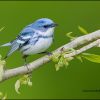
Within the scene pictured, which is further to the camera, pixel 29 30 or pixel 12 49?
pixel 29 30

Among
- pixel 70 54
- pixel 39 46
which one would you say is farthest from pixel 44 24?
pixel 70 54

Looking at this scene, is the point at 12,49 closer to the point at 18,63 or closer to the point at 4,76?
the point at 4,76

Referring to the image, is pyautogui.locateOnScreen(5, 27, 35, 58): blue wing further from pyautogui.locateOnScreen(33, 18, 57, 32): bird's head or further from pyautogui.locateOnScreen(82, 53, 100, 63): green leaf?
pyautogui.locateOnScreen(82, 53, 100, 63): green leaf

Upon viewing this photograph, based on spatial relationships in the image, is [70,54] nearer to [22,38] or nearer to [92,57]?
[92,57]

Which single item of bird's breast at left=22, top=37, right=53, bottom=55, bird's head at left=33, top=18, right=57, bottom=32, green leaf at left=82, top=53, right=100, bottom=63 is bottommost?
bird's breast at left=22, top=37, right=53, bottom=55

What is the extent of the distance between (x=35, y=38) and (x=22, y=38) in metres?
0.04

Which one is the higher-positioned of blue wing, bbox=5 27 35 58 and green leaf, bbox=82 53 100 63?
green leaf, bbox=82 53 100 63

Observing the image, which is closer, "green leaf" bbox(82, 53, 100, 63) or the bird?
"green leaf" bbox(82, 53, 100, 63)

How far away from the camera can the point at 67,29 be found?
136 cm

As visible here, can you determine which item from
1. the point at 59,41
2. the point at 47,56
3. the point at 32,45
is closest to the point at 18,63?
the point at 59,41

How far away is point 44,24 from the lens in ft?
2.83

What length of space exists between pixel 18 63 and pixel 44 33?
1.31ft

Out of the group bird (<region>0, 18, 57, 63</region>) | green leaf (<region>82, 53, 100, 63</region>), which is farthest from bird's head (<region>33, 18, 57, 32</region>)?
green leaf (<region>82, 53, 100, 63</region>)

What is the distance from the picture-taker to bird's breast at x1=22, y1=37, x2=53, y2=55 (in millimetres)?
843
